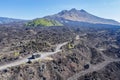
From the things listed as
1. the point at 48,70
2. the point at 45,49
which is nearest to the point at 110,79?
the point at 48,70

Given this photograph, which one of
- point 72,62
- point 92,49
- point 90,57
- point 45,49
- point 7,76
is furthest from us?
point 92,49

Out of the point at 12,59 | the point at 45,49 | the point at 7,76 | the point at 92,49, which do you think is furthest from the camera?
the point at 92,49

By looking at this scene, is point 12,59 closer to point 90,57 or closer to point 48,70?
point 48,70

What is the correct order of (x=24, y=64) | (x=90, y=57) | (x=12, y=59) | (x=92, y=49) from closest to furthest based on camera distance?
1. (x=24, y=64)
2. (x=12, y=59)
3. (x=90, y=57)
4. (x=92, y=49)

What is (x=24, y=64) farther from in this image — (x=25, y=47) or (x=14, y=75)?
(x=25, y=47)

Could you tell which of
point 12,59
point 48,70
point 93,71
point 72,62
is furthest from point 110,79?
point 12,59

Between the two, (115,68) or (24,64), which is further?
(115,68)

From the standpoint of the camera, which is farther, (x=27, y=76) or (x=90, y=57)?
(x=90, y=57)

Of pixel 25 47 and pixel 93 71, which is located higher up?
pixel 25 47

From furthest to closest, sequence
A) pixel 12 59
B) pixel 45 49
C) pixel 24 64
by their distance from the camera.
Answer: pixel 45 49 < pixel 12 59 < pixel 24 64
